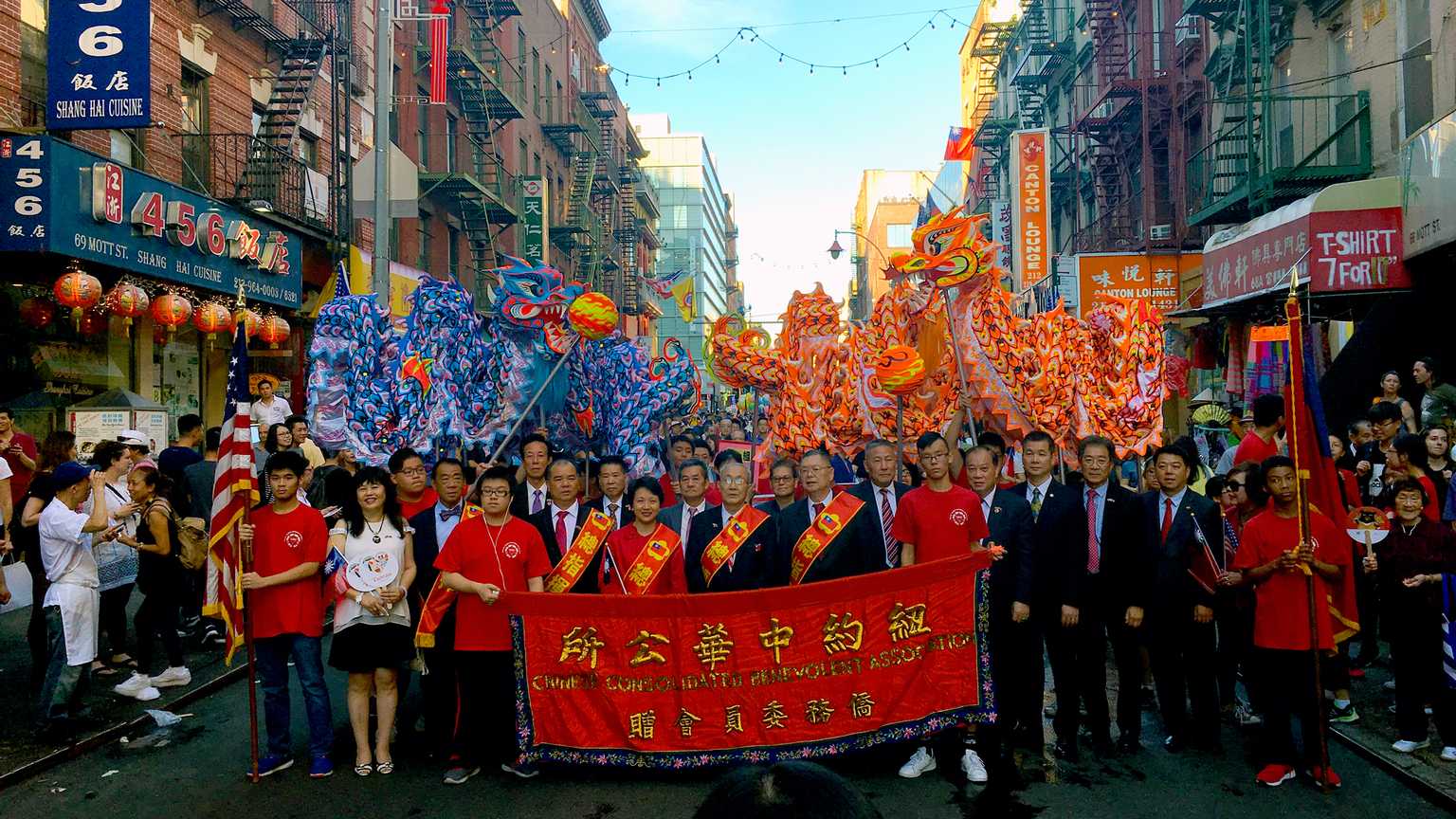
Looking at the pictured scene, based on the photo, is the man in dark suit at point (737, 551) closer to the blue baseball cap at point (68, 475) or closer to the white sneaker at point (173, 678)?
the blue baseball cap at point (68, 475)

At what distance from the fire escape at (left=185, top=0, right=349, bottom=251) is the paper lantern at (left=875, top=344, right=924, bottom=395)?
10064mm

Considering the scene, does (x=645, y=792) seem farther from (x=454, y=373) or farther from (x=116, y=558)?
(x=454, y=373)

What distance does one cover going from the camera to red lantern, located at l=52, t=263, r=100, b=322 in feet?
35.0

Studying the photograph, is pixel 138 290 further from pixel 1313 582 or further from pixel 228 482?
pixel 1313 582

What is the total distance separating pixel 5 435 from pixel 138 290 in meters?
3.82

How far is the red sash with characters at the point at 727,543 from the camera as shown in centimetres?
593

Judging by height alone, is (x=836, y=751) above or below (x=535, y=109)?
below

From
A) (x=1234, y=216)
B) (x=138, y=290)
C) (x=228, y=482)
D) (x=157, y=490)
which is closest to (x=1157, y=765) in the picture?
(x=228, y=482)

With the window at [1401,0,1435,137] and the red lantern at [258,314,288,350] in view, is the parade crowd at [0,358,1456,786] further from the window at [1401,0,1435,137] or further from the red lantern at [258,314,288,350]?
the window at [1401,0,1435,137]

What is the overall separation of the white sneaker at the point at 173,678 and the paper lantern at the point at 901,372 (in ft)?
19.9

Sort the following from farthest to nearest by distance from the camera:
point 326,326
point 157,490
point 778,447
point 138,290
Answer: point 778,447 → point 138,290 → point 326,326 → point 157,490

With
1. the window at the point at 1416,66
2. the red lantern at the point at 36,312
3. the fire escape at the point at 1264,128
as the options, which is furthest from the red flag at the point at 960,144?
the red lantern at the point at 36,312

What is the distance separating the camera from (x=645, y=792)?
5.59 m

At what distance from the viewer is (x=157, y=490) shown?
26.8 ft
